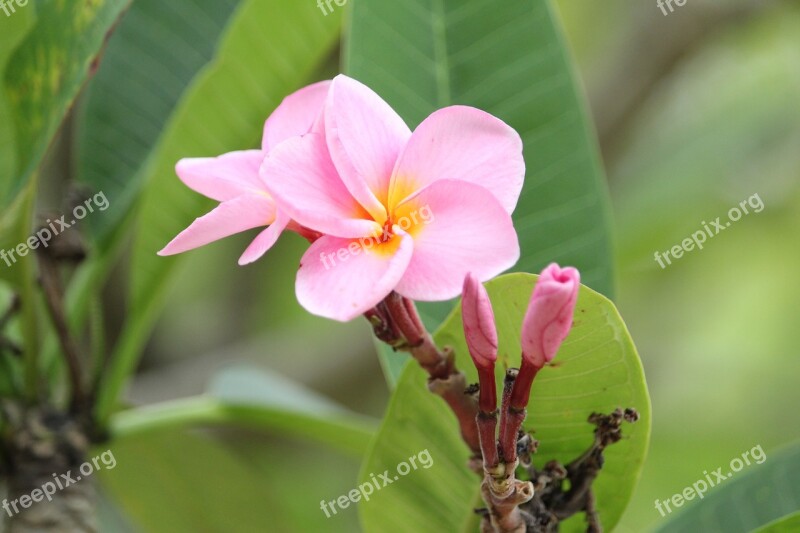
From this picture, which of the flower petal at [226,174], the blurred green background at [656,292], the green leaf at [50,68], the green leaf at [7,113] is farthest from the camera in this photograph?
the blurred green background at [656,292]

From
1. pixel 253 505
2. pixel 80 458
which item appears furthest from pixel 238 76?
pixel 253 505

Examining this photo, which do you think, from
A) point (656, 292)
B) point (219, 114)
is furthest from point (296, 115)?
point (656, 292)

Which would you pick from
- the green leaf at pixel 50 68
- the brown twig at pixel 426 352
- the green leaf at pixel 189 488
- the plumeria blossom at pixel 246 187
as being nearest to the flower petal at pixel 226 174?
the plumeria blossom at pixel 246 187

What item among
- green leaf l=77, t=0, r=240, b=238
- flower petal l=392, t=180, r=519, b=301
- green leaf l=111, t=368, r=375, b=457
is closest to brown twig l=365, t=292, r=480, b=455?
flower petal l=392, t=180, r=519, b=301

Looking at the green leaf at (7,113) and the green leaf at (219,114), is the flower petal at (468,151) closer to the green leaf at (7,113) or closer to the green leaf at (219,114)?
the green leaf at (219,114)

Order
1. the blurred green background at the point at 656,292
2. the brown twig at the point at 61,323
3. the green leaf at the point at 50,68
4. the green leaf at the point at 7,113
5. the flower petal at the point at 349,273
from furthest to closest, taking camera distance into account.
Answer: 1. the blurred green background at the point at 656,292
2. the green leaf at the point at 7,113
3. the brown twig at the point at 61,323
4. the green leaf at the point at 50,68
5. the flower petal at the point at 349,273

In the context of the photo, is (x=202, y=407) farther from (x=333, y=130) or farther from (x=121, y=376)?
(x=333, y=130)

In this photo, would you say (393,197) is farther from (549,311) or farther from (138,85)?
Result: (138,85)

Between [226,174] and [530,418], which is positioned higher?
[226,174]
